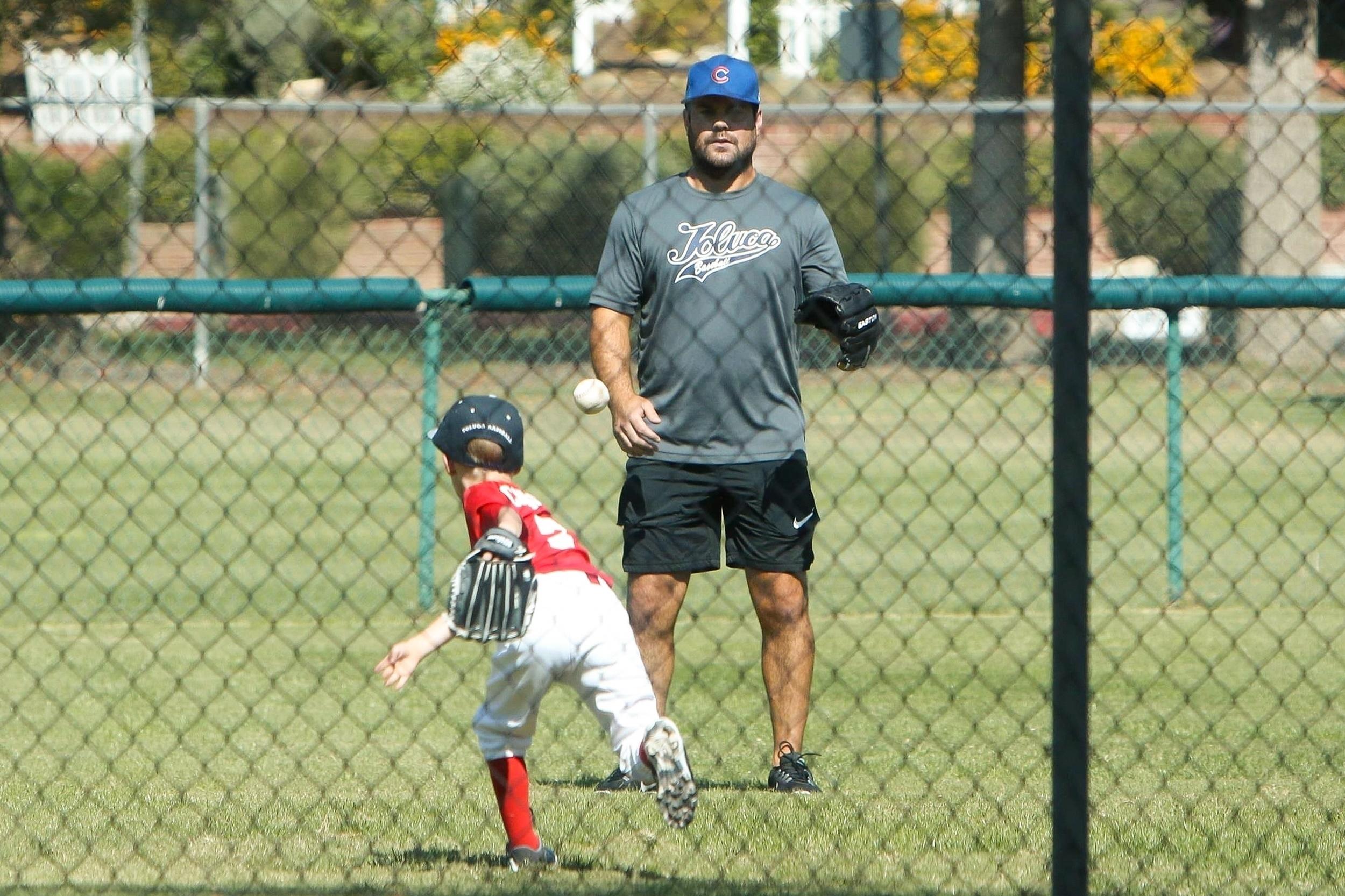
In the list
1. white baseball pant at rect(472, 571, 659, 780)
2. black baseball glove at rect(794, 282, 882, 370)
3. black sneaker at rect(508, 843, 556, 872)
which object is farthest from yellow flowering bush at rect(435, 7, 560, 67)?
black sneaker at rect(508, 843, 556, 872)

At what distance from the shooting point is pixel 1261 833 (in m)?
3.85

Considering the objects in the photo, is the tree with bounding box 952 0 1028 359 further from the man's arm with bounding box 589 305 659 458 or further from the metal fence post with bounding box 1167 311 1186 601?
the man's arm with bounding box 589 305 659 458

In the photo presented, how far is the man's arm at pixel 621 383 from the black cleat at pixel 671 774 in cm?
83

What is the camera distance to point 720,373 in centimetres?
430

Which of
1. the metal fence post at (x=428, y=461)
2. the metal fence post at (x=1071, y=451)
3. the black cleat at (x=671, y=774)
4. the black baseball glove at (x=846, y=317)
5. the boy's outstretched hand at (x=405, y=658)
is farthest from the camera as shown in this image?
the metal fence post at (x=428, y=461)

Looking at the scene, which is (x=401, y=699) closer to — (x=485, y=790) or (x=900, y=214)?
(x=485, y=790)

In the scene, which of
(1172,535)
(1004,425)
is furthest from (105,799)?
(1004,425)

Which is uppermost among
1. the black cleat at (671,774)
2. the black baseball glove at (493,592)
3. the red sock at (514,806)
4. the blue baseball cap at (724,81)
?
the blue baseball cap at (724,81)

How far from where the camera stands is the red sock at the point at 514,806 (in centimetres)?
361

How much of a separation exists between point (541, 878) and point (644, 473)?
125cm

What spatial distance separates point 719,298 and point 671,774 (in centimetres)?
141

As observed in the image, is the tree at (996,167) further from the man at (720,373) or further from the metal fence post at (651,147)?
the metal fence post at (651,147)

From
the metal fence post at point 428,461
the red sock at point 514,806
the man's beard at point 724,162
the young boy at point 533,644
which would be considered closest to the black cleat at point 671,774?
the young boy at point 533,644

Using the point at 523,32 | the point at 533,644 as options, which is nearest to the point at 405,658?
the point at 533,644
